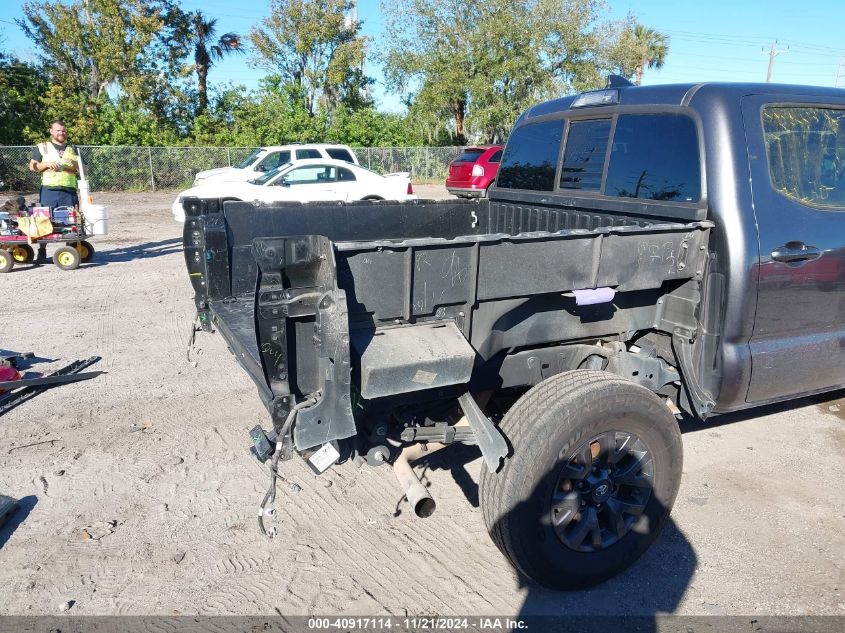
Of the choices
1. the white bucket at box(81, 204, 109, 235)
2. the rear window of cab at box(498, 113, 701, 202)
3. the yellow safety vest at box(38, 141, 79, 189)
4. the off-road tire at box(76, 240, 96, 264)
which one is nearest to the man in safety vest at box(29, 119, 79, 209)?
the yellow safety vest at box(38, 141, 79, 189)

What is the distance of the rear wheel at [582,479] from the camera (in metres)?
2.64

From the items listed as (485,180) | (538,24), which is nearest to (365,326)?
(485,180)

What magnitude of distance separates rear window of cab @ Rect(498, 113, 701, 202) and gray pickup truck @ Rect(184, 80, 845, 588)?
0.05 feet

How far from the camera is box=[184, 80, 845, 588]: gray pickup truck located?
7.93 ft

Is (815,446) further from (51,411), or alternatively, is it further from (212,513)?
(51,411)

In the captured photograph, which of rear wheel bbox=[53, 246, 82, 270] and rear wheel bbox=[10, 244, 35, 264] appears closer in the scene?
rear wheel bbox=[53, 246, 82, 270]

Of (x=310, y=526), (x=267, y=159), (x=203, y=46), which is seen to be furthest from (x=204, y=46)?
(x=310, y=526)

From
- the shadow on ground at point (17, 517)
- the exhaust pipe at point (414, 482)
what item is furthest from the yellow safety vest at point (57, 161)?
the exhaust pipe at point (414, 482)

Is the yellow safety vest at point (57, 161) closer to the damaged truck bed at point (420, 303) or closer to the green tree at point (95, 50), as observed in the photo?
the damaged truck bed at point (420, 303)

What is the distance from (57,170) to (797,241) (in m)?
10.7

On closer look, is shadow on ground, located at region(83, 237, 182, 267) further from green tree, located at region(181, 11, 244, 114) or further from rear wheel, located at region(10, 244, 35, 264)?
green tree, located at region(181, 11, 244, 114)

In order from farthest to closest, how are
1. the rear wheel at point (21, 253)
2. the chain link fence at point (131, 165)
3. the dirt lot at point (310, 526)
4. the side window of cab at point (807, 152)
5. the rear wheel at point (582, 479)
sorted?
the chain link fence at point (131, 165) → the rear wheel at point (21, 253) → the side window of cab at point (807, 152) → the dirt lot at point (310, 526) → the rear wheel at point (582, 479)

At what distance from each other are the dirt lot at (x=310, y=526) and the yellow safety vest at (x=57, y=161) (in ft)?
20.8

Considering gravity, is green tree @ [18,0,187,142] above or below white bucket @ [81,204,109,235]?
above
